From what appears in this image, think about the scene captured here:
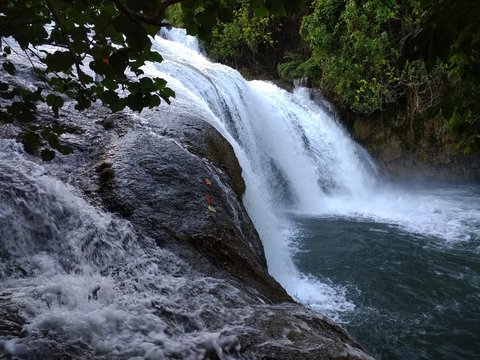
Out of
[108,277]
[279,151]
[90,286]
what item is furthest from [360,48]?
[90,286]

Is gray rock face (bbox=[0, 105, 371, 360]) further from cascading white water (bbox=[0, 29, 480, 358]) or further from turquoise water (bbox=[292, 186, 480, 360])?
turquoise water (bbox=[292, 186, 480, 360])

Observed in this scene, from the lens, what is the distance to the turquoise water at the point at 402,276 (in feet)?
15.1

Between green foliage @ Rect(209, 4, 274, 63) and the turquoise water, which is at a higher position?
green foliage @ Rect(209, 4, 274, 63)

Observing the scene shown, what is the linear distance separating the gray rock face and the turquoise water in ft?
5.35

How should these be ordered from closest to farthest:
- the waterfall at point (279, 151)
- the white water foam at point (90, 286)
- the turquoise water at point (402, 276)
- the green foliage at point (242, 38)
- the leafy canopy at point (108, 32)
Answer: the leafy canopy at point (108, 32) → the white water foam at point (90, 286) → the turquoise water at point (402, 276) → the waterfall at point (279, 151) → the green foliage at point (242, 38)

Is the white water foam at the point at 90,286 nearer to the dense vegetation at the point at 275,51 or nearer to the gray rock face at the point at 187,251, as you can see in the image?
the gray rock face at the point at 187,251

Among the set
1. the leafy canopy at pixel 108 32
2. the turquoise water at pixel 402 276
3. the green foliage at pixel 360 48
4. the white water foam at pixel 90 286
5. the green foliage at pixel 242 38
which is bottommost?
the turquoise water at pixel 402 276

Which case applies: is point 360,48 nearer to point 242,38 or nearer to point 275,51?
point 275,51

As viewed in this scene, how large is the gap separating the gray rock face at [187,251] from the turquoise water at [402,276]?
163cm

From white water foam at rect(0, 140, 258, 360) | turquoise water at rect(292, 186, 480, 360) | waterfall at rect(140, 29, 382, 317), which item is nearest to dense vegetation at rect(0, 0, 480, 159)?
white water foam at rect(0, 140, 258, 360)

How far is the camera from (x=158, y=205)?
375 cm

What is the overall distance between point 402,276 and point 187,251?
3720 mm

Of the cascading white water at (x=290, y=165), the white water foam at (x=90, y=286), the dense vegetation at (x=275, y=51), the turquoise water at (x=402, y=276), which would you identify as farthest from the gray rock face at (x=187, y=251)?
the turquoise water at (x=402, y=276)

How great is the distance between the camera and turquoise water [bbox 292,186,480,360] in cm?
459
